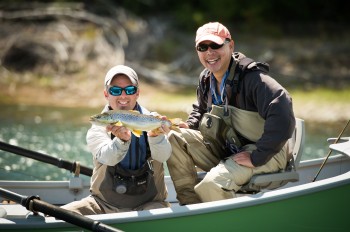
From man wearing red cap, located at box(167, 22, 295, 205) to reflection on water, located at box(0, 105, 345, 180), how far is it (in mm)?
3104

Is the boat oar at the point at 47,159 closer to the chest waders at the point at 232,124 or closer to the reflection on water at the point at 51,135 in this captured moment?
the chest waders at the point at 232,124

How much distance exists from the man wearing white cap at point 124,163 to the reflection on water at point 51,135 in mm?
3066

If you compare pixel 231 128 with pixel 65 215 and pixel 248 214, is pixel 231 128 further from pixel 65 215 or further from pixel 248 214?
pixel 65 215

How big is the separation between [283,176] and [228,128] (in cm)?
50

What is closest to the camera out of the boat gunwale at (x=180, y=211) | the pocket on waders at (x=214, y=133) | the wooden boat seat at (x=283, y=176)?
the boat gunwale at (x=180, y=211)

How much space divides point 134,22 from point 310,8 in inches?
179

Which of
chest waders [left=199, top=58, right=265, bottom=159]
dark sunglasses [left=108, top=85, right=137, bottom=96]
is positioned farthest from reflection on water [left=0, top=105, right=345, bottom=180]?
dark sunglasses [left=108, top=85, right=137, bottom=96]

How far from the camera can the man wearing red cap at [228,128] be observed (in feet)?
12.5

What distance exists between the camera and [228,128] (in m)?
4.15

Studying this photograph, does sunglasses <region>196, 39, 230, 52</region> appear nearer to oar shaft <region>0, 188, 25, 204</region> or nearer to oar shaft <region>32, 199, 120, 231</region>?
oar shaft <region>32, 199, 120, 231</region>

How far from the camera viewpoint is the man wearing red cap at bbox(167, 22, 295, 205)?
3.82m

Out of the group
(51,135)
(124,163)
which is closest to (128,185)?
(124,163)

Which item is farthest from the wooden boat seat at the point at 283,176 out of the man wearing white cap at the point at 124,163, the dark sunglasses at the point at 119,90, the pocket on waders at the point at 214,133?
Result: the dark sunglasses at the point at 119,90

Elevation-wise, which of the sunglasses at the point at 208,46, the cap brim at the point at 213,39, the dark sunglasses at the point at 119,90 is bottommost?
the dark sunglasses at the point at 119,90
